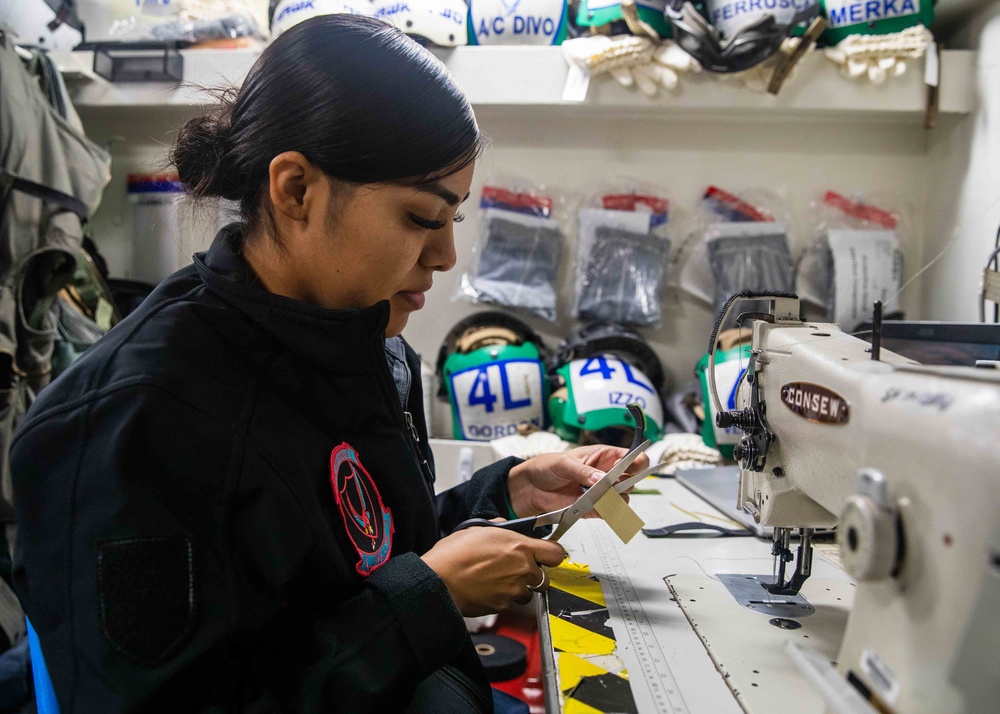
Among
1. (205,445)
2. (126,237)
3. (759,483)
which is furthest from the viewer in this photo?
(126,237)

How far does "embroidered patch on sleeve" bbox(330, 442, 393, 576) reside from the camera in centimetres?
79

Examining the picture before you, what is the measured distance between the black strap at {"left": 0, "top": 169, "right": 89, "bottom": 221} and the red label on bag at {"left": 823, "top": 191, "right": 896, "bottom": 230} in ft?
7.96

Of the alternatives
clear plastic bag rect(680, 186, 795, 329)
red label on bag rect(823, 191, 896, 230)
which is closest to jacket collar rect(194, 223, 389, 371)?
clear plastic bag rect(680, 186, 795, 329)

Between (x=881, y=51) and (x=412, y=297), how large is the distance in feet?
5.90

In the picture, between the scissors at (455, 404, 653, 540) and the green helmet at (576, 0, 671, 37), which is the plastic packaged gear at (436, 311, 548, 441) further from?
the scissors at (455, 404, 653, 540)

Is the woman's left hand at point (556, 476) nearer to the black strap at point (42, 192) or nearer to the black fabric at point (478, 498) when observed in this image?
the black fabric at point (478, 498)

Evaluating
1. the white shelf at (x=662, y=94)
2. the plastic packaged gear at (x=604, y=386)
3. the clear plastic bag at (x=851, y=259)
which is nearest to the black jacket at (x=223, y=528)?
the plastic packaged gear at (x=604, y=386)

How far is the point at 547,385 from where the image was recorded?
2295 millimetres

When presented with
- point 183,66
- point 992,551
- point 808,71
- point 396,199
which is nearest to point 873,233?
point 808,71

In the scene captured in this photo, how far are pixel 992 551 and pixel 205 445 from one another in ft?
2.14

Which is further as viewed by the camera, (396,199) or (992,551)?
(396,199)

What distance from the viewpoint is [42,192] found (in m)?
1.96

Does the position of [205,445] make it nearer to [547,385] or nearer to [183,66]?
[547,385]

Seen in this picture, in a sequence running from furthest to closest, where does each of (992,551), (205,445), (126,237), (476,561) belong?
(126,237), (476,561), (205,445), (992,551)
